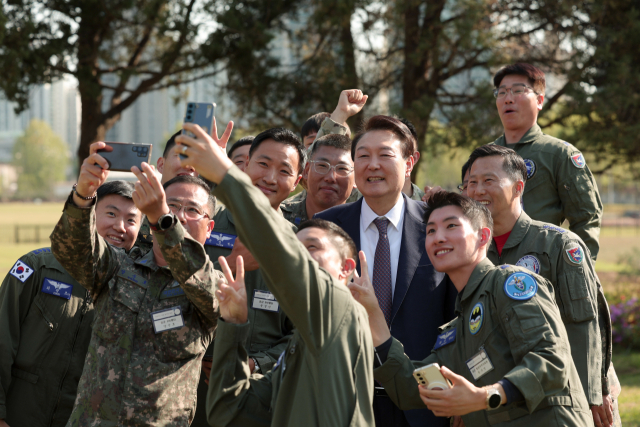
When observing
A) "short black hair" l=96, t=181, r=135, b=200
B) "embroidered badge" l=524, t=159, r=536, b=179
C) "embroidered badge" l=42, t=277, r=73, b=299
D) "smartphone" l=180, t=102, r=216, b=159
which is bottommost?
"embroidered badge" l=42, t=277, r=73, b=299

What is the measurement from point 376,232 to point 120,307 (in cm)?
140

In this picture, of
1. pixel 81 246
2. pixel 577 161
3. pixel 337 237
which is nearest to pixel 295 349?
pixel 337 237

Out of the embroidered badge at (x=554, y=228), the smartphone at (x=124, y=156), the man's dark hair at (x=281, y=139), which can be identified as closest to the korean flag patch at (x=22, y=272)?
the smartphone at (x=124, y=156)

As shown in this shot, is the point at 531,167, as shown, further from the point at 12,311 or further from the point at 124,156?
the point at 12,311

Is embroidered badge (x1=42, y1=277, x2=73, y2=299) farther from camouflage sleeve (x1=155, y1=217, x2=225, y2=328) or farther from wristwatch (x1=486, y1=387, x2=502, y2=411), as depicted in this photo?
wristwatch (x1=486, y1=387, x2=502, y2=411)

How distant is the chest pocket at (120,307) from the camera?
119 inches

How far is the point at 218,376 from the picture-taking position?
2.44m

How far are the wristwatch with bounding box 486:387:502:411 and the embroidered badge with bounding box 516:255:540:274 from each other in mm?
1184

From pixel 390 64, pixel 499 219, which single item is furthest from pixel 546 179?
pixel 390 64

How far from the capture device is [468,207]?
3059mm

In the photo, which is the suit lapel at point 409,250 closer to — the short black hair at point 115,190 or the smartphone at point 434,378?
the smartphone at point 434,378

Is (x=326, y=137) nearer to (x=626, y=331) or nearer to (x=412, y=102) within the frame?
(x=412, y=102)

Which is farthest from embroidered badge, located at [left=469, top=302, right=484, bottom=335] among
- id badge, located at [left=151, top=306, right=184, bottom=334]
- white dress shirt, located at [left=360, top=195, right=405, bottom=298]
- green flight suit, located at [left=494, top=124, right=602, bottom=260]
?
green flight suit, located at [left=494, top=124, right=602, bottom=260]

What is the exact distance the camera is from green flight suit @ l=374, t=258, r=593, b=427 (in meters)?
2.56
